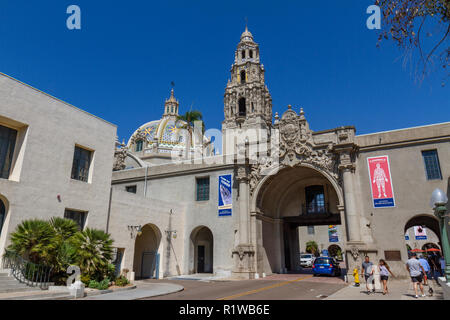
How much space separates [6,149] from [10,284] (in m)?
6.18

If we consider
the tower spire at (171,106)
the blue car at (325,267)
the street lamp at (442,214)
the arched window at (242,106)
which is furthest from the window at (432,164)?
the tower spire at (171,106)

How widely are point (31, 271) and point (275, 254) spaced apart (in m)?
19.2

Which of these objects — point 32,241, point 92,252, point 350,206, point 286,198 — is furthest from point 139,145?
point 32,241

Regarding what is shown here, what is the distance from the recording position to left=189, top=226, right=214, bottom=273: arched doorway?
27.4 m

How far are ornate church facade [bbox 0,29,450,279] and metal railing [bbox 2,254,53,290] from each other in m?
0.76

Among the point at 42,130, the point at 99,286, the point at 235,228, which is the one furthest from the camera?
the point at 235,228

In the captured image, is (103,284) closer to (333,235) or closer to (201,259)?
(201,259)

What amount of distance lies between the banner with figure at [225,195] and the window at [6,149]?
Answer: 1525 cm

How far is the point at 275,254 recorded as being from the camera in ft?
91.6

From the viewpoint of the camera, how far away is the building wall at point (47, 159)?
1498cm

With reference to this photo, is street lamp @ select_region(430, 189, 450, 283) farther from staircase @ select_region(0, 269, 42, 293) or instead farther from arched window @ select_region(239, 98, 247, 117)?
arched window @ select_region(239, 98, 247, 117)
